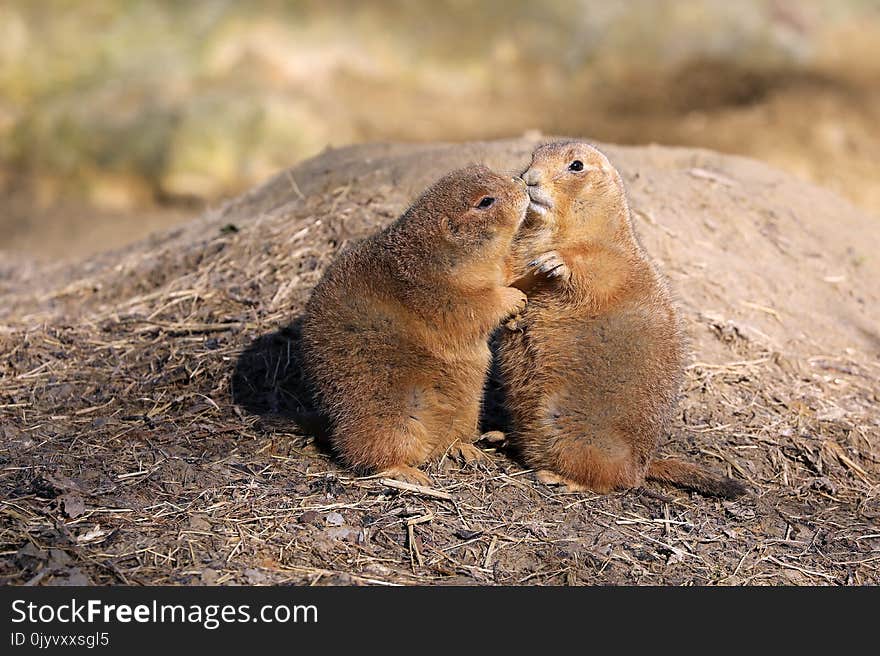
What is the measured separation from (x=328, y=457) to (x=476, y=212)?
4.91 feet

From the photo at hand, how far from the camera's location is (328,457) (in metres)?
5.07

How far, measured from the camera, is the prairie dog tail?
496cm

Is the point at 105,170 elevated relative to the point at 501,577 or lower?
elevated

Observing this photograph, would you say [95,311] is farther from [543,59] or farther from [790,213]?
[543,59]

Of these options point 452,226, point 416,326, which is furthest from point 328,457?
point 452,226

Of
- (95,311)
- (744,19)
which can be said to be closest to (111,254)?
(95,311)

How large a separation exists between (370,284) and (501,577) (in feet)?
5.19

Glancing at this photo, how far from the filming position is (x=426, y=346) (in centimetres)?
474

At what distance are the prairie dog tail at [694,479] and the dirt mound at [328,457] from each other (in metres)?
0.11

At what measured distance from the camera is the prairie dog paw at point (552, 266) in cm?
502

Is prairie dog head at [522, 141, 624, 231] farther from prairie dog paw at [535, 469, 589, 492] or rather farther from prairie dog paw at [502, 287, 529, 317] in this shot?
prairie dog paw at [535, 469, 589, 492]

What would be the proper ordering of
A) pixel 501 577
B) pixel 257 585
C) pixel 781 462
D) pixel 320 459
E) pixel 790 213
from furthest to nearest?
pixel 790 213 → pixel 781 462 → pixel 320 459 → pixel 501 577 → pixel 257 585

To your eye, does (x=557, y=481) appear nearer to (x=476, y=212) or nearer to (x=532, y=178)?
(x=476, y=212)

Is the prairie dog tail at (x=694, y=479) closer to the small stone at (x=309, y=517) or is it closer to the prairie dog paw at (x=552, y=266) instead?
the prairie dog paw at (x=552, y=266)
